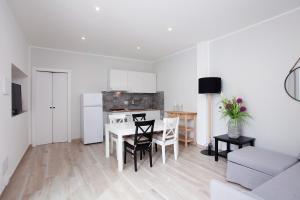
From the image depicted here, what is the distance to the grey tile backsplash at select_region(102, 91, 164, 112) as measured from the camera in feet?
18.3

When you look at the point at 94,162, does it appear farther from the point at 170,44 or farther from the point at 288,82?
the point at 288,82

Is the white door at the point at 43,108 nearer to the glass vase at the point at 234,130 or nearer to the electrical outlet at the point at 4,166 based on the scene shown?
the electrical outlet at the point at 4,166

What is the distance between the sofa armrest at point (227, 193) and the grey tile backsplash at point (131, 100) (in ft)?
15.2

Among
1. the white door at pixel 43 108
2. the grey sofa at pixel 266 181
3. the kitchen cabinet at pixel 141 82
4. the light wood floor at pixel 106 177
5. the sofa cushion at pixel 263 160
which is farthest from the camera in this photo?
the kitchen cabinet at pixel 141 82

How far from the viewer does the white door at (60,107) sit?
189 inches

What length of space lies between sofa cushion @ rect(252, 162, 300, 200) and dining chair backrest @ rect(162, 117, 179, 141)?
184 cm

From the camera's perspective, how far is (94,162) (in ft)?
11.1

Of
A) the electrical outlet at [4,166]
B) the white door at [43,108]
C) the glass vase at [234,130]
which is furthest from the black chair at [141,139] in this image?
the white door at [43,108]

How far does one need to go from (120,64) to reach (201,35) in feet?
9.65

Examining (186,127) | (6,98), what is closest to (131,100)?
(186,127)

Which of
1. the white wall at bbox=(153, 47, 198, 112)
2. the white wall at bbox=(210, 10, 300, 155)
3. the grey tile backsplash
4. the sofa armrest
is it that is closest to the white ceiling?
the white wall at bbox=(210, 10, 300, 155)

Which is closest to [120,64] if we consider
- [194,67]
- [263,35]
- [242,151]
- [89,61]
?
[89,61]

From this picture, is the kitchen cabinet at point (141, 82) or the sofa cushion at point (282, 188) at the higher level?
the kitchen cabinet at point (141, 82)

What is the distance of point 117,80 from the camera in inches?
215
